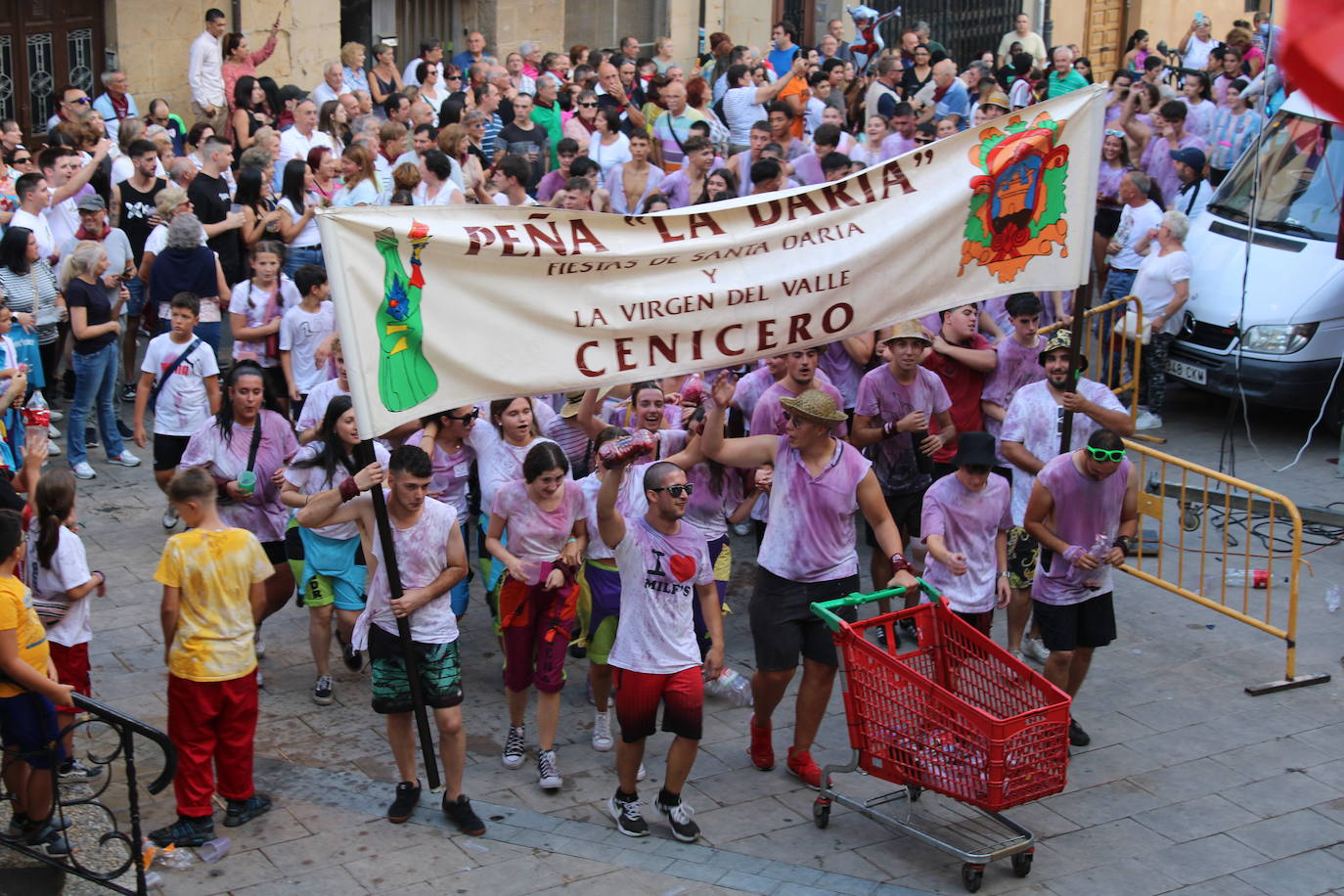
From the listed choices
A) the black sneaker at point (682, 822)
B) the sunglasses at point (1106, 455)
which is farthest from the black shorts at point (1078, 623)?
the black sneaker at point (682, 822)

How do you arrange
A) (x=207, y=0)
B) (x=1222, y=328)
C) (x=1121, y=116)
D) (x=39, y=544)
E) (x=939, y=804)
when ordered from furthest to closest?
(x=207, y=0) → (x=1121, y=116) → (x=1222, y=328) → (x=939, y=804) → (x=39, y=544)

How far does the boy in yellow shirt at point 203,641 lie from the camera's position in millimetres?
6551

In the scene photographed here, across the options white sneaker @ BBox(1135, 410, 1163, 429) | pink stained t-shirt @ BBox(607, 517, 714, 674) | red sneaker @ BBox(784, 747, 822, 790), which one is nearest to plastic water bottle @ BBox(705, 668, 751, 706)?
red sneaker @ BBox(784, 747, 822, 790)

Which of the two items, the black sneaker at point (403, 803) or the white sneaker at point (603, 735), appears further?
the white sneaker at point (603, 735)

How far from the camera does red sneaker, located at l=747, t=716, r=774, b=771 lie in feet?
24.6

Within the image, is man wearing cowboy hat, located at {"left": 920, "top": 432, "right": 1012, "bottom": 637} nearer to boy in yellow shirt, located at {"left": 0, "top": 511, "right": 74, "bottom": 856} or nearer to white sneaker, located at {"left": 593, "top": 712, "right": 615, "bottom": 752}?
white sneaker, located at {"left": 593, "top": 712, "right": 615, "bottom": 752}

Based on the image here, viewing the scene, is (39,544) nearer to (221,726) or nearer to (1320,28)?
(221,726)

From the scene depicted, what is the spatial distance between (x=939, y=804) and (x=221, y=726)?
3.15 meters

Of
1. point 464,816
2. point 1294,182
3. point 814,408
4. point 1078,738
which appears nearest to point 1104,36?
point 1294,182

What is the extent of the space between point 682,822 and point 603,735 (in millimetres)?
1010

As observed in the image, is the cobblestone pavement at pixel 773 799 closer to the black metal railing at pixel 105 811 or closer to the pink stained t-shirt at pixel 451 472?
the black metal railing at pixel 105 811

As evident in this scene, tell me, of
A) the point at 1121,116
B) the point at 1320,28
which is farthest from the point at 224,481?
the point at 1121,116

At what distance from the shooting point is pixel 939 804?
23.6 ft

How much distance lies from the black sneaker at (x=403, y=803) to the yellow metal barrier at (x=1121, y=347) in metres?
5.96
